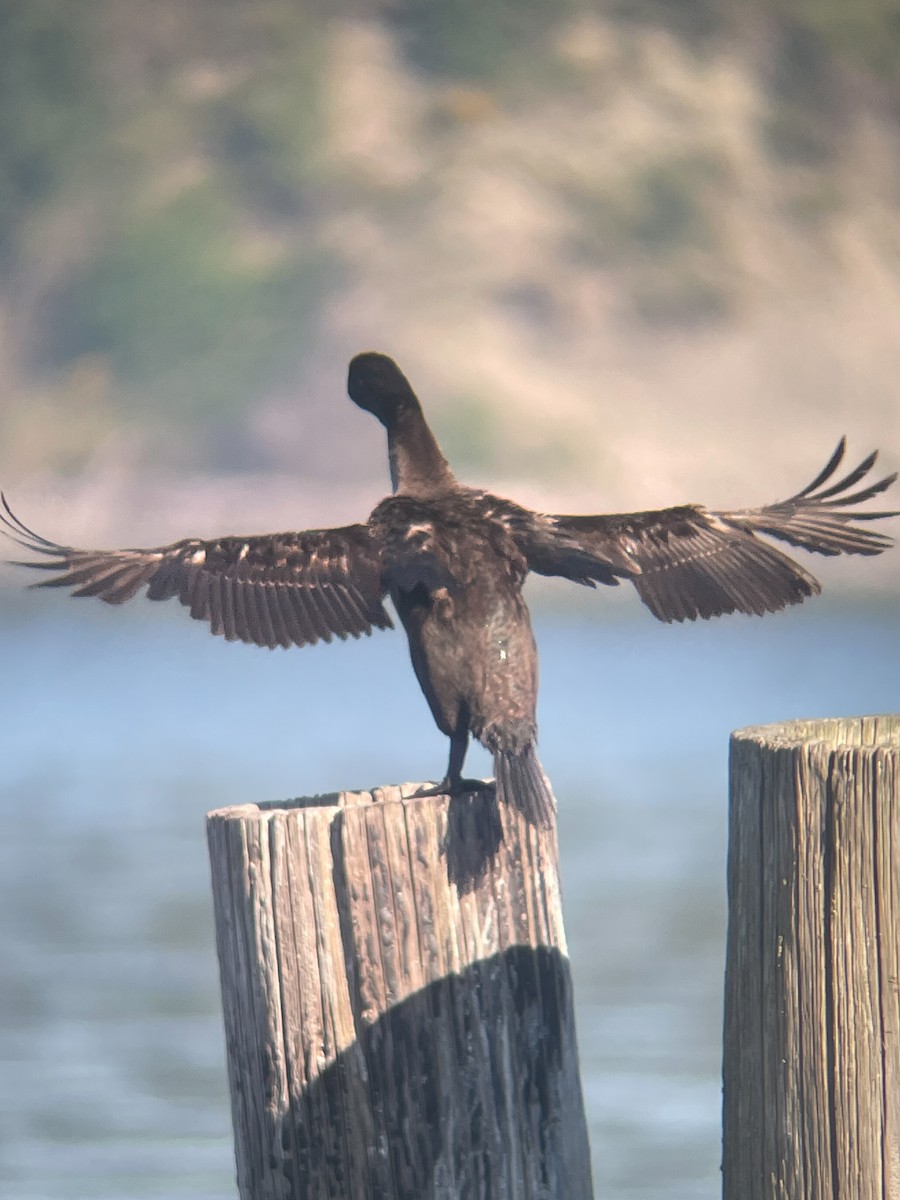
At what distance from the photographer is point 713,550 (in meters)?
4.45

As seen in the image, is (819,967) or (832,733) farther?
(832,733)

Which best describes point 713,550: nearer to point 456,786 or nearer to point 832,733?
point 456,786

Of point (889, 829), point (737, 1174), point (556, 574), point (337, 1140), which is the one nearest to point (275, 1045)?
point (337, 1140)

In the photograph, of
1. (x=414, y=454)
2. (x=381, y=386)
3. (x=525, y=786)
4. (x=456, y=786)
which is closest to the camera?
(x=525, y=786)

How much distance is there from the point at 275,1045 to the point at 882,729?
1090 millimetres

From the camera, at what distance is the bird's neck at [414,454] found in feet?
16.5

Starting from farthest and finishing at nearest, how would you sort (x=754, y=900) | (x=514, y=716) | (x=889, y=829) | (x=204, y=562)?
(x=204, y=562) < (x=514, y=716) < (x=754, y=900) < (x=889, y=829)

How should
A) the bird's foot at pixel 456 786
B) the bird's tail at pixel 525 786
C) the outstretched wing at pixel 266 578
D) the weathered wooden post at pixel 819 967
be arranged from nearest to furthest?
the weathered wooden post at pixel 819 967, the bird's tail at pixel 525 786, the bird's foot at pixel 456 786, the outstretched wing at pixel 266 578

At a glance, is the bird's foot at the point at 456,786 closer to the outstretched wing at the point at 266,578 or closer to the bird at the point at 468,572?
the bird at the point at 468,572

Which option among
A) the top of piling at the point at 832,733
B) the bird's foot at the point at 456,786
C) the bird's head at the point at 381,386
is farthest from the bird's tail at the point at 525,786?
the bird's head at the point at 381,386

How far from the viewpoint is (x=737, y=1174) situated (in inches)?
94.9

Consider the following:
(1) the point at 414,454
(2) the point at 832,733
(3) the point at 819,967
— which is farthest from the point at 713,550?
(3) the point at 819,967

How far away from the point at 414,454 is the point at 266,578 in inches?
34.3

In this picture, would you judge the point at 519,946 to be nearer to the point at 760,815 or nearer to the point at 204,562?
the point at 760,815
